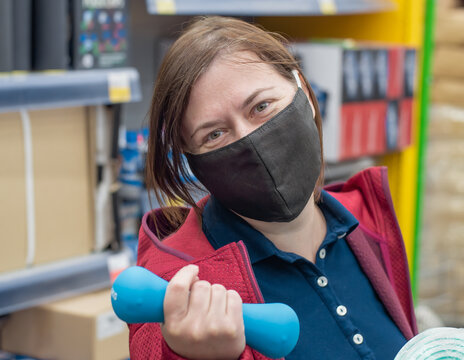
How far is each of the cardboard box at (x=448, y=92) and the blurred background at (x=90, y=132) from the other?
1.82ft

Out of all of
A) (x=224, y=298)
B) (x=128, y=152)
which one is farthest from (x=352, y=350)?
(x=128, y=152)

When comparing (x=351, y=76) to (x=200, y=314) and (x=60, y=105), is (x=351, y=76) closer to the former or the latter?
(x=60, y=105)

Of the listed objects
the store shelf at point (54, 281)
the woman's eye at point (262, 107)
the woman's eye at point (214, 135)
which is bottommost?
→ the store shelf at point (54, 281)

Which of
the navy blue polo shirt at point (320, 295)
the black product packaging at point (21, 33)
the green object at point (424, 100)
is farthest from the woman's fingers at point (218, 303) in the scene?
the green object at point (424, 100)

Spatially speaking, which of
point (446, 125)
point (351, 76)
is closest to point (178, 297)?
point (351, 76)

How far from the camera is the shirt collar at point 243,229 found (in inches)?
44.9

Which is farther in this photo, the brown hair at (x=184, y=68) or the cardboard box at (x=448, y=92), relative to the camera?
the cardboard box at (x=448, y=92)

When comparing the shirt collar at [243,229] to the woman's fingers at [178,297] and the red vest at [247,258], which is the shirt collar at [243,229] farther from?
the woman's fingers at [178,297]

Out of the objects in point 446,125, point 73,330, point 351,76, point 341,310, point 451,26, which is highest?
point 451,26

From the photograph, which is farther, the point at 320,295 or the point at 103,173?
the point at 103,173

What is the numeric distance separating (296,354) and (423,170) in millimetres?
2347

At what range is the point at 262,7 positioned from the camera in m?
2.41

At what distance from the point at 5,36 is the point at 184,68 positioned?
3.02 feet

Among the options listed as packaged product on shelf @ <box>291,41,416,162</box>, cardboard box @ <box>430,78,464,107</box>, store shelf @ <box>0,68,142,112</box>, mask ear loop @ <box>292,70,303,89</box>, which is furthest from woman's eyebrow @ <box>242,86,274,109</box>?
cardboard box @ <box>430,78,464,107</box>
